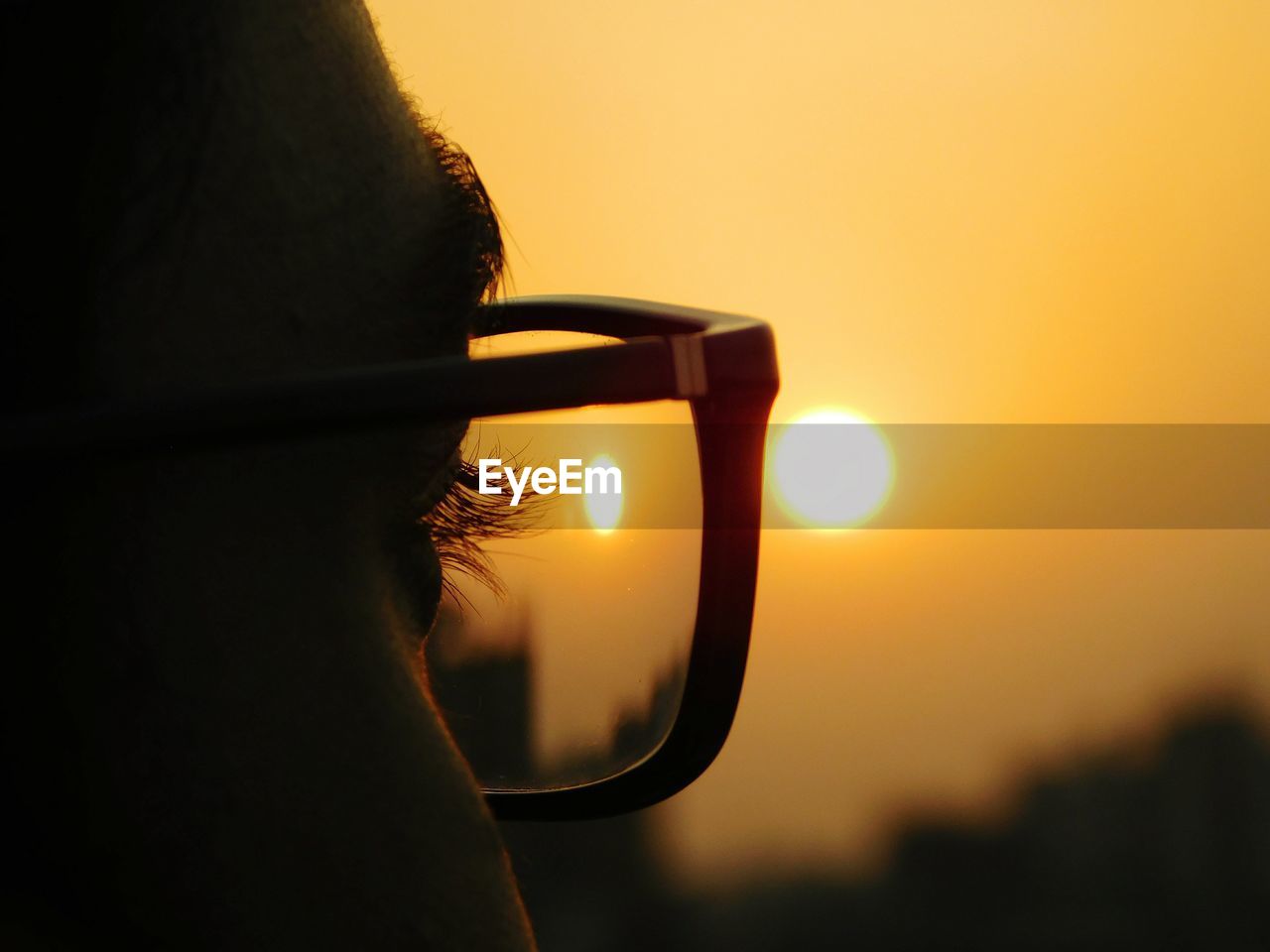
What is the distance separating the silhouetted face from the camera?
0.35 meters

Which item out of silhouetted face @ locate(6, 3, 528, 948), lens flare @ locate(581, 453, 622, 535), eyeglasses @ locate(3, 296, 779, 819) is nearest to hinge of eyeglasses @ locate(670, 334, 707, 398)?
eyeglasses @ locate(3, 296, 779, 819)

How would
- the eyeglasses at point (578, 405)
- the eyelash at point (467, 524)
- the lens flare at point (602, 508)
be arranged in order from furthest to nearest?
the lens flare at point (602, 508)
the eyelash at point (467, 524)
the eyeglasses at point (578, 405)

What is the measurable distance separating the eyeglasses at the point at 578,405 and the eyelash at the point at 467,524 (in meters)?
0.08

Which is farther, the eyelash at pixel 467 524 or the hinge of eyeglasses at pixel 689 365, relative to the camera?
the eyelash at pixel 467 524

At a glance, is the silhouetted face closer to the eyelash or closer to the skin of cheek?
the skin of cheek

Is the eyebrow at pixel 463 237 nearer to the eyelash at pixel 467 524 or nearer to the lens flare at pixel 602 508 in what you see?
the eyelash at pixel 467 524

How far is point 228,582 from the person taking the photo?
36 cm

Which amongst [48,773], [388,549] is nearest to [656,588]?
[388,549]

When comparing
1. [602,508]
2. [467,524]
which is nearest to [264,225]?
[467,524]

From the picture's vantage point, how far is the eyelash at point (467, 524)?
0.51 meters

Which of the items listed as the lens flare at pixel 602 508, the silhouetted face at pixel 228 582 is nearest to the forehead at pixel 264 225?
the silhouetted face at pixel 228 582

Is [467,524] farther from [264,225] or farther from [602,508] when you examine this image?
[602,508]

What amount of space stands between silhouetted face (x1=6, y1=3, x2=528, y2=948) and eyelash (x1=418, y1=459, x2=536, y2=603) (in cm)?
11

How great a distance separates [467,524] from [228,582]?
0.19 meters
